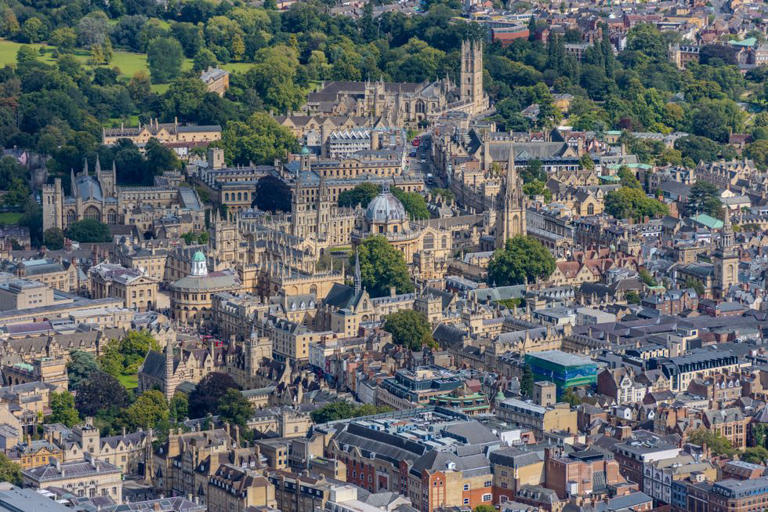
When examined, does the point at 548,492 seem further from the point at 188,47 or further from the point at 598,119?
the point at 188,47

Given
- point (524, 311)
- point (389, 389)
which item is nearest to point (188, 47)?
point (524, 311)

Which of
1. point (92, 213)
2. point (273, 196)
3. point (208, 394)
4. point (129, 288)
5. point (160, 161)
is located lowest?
point (208, 394)

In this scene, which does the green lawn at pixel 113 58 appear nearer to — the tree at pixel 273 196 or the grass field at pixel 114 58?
the grass field at pixel 114 58

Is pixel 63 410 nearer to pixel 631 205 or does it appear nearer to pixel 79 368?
pixel 79 368

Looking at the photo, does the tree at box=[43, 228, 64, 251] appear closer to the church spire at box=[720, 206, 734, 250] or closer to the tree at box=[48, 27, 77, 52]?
the church spire at box=[720, 206, 734, 250]

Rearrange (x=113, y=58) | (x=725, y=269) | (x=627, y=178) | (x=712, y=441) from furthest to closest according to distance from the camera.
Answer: (x=113, y=58) → (x=627, y=178) → (x=725, y=269) → (x=712, y=441)

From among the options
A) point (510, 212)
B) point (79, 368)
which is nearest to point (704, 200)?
point (510, 212)

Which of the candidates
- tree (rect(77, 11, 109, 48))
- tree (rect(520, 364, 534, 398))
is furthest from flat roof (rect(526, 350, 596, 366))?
tree (rect(77, 11, 109, 48))
